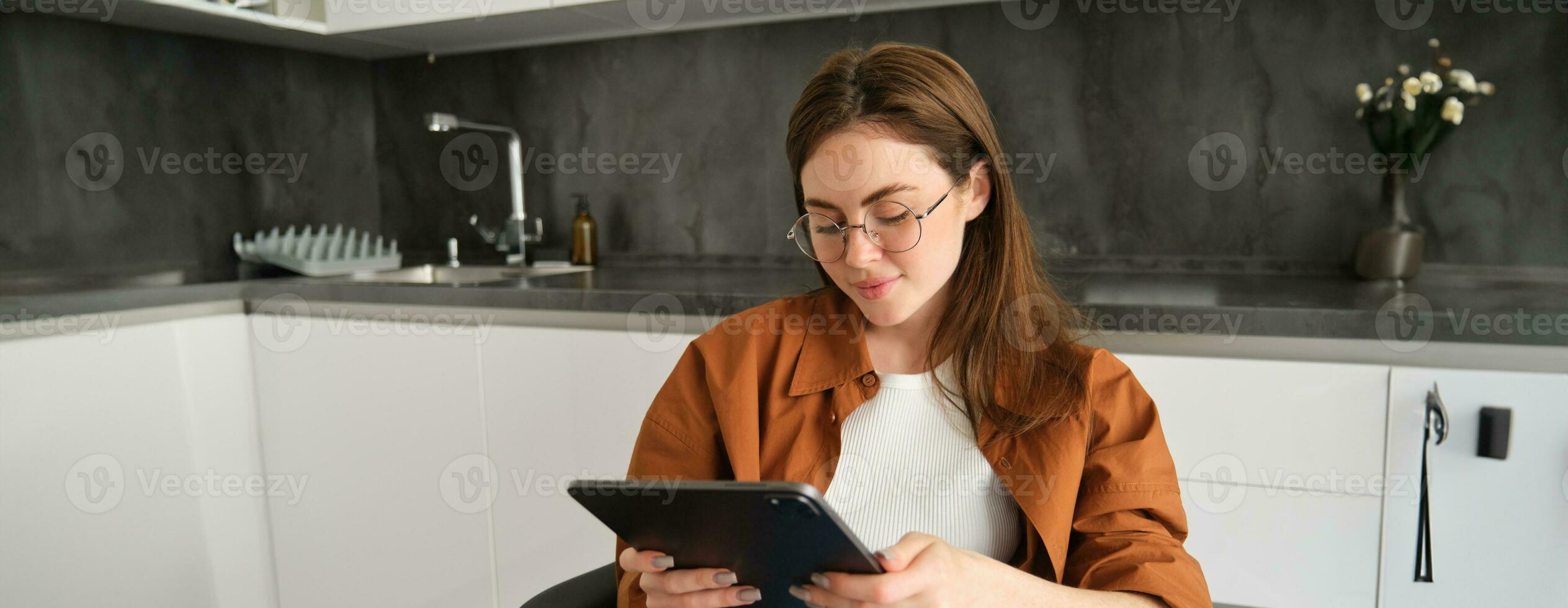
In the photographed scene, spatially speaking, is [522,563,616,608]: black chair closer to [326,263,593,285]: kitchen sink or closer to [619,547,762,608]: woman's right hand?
[619,547,762,608]: woman's right hand

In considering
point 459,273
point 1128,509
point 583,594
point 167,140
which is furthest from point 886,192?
point 167,140

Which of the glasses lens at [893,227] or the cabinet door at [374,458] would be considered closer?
the glasses lens at [893,227]

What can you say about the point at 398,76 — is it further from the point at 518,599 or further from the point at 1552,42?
the point at 1552,42

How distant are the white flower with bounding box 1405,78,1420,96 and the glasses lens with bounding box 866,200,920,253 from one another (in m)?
1.14

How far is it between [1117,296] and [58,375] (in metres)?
1.81

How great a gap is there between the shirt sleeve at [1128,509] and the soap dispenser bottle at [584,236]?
1612mm

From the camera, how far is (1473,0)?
1.73 meters

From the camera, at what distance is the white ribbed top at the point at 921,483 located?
100 centimetres

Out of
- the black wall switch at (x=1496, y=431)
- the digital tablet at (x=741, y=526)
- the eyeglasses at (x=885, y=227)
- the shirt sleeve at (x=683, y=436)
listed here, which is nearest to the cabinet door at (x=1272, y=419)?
the black wall switch at (x=1496, y=431)

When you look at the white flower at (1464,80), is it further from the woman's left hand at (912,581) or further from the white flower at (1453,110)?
the woman's left hand at (912,581)

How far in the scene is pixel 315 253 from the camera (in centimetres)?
226

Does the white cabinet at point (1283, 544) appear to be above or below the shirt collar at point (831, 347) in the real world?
below

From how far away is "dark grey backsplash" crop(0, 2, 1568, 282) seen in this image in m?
1.76

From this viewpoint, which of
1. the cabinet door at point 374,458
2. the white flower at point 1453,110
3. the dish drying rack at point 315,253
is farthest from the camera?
the dish drying rack at point 315,253
